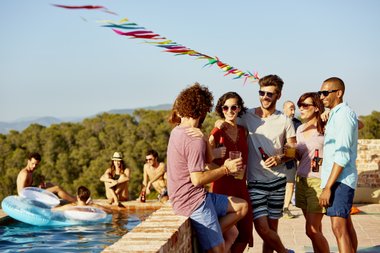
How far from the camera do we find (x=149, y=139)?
5425 centimetres

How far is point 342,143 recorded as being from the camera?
5082mm

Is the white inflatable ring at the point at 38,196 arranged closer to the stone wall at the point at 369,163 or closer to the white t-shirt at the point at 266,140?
the stone wall at the point at 369,163

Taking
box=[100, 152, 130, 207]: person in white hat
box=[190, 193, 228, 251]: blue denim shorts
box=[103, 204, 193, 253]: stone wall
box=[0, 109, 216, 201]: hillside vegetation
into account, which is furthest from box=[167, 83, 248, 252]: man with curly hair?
box=[0, 109, 216, 201]: hillside vegetation

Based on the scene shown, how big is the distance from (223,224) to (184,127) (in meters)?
0.92

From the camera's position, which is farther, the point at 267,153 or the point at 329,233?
the point at 329,233

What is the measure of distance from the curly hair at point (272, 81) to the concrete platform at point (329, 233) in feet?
7.22

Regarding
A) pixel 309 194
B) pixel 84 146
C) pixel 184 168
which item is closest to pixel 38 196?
pixel 309 194

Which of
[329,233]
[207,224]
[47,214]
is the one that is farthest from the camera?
[47,214]

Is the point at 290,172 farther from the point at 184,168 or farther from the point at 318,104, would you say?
the point at 184,168

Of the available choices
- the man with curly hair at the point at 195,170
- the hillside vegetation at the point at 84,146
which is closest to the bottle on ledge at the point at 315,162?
the man with curly hair at the point at 195,170

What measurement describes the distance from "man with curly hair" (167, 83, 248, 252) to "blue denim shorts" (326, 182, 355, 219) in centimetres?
83

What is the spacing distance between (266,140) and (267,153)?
121mm

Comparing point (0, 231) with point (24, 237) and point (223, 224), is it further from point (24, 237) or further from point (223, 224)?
point (223, 224)

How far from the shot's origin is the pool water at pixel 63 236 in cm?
934
